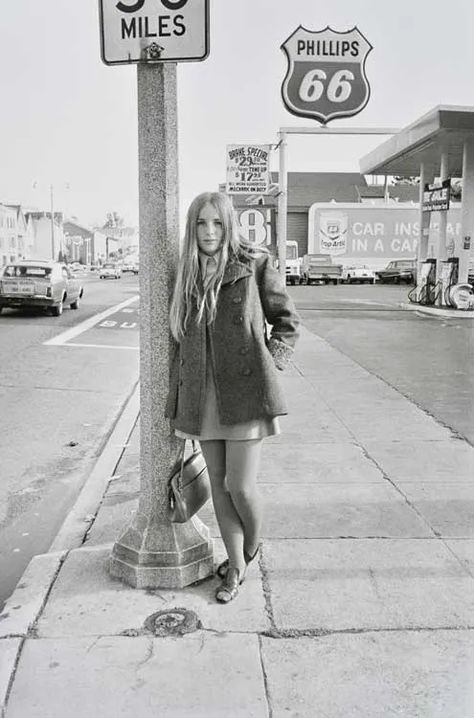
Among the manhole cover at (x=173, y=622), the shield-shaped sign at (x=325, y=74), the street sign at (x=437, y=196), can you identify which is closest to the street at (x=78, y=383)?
the manhole cover at (x=173, y=622)

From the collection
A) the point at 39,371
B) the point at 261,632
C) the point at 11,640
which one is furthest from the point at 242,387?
the point at 39,371

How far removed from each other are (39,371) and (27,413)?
284 centimetres

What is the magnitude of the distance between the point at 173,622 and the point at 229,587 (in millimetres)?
346

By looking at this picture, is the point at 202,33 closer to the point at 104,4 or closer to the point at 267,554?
the point at 104,4

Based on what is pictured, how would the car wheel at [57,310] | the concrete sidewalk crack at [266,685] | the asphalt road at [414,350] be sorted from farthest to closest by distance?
the car wheel at [57,310], the asphalt road at [414,350], the concrete sidewalk crack at [266,685]

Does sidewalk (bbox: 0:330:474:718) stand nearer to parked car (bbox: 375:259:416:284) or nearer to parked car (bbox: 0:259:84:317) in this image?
parked car (bbox: 0:259:84:317)

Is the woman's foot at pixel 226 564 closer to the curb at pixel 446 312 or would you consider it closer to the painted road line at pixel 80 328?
the painted road line at pixel 80 328

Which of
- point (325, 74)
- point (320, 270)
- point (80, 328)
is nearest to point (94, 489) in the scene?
point (80, 328)

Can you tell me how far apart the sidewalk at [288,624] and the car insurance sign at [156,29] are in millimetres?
2465

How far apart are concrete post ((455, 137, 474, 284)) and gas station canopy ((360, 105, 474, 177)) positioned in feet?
1.43

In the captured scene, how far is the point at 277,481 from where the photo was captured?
5.28 m

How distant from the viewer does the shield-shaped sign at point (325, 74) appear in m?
13.9

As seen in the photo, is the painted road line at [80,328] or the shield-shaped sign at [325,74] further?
the painted road line at [80,328]

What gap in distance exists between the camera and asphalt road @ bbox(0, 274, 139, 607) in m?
4.96
